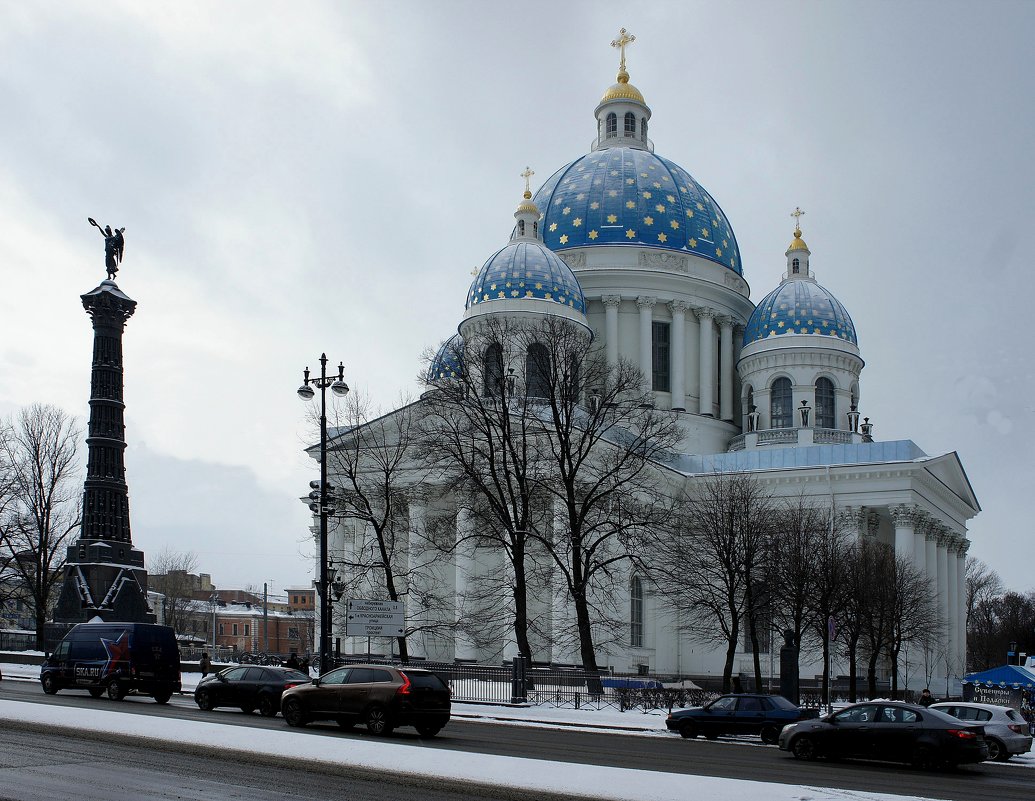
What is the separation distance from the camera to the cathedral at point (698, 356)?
2356 inches

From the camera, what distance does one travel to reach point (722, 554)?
44.8m

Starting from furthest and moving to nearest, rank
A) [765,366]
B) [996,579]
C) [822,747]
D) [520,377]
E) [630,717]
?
[996,579] < [765,366] < [520,377] < [630,717] < [822,747]

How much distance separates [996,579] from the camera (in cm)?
14038

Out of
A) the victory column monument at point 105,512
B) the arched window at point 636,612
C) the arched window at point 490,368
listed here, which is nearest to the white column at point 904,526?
the arched window at point 636,612

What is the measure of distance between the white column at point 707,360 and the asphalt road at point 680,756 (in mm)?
45124

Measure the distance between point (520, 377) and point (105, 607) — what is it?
18865 mm

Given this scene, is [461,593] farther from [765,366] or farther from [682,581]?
[765,366]

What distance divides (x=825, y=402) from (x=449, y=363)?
22.7m

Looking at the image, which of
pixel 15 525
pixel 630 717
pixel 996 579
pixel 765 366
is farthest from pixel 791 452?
pixel 996 579

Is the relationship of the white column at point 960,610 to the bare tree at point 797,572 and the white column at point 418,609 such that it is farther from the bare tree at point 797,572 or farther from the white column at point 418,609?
the white column at point 418,609

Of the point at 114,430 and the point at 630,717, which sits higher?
the point at 114,430

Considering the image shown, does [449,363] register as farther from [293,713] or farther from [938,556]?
[293,713]

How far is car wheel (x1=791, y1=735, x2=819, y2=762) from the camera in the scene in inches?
893

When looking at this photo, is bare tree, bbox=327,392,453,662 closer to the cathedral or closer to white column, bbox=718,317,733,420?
the cathedral
